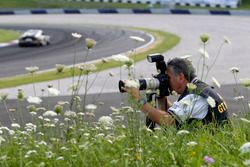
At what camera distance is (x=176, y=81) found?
6301 mm

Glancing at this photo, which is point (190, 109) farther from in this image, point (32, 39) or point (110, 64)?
point (32, 39)

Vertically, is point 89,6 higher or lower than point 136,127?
lower

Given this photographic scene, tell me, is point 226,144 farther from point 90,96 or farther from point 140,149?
point 90,96

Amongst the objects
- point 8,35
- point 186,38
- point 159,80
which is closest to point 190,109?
point 159,80

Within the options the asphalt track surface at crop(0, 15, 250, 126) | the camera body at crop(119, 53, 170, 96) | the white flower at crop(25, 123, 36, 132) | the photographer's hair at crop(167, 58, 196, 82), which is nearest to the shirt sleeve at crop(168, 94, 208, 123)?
the camera body at crop(119, 53, 170, 96)

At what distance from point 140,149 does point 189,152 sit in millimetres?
307

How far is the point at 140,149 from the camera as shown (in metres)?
4.56

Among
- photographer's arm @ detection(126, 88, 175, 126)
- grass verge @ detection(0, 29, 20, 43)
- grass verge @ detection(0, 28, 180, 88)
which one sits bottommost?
grass verge @ detection(0, 29, 20, 43)

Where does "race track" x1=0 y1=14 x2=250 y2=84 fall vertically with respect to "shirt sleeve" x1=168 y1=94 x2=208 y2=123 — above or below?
→ below

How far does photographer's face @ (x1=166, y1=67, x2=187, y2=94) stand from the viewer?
20.5ft

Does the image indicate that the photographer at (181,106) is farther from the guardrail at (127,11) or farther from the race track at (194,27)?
the guardrail at (127,11)

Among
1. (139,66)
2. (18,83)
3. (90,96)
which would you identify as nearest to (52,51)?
(139,66)

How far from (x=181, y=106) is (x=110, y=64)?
14780 mm

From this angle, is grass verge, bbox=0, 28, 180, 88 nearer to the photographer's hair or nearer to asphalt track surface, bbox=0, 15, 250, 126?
asphalt track surface, bbox=0, 15, 250, 126
